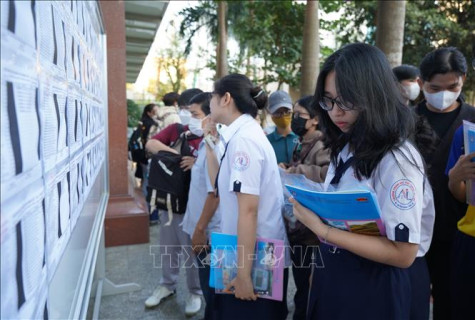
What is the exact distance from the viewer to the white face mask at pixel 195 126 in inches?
112

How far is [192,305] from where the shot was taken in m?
2.89

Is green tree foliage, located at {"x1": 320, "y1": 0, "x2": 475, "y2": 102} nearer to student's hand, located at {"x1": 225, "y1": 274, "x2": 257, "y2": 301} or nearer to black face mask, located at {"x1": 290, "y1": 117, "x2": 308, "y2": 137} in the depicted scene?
black face mask, located at {"x1": 290, "y1": 117, "x2": 308, "y2": 137}

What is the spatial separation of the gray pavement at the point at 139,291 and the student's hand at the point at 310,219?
72.2 inches

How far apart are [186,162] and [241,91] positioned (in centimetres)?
106

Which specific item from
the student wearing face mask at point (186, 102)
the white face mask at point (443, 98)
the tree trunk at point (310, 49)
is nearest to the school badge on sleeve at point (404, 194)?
the white face mask at point (443, 98)

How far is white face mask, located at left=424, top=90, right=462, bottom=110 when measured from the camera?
2086mm

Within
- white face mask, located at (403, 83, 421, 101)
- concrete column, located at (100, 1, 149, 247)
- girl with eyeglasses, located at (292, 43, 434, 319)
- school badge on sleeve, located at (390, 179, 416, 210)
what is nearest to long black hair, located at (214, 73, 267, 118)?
girl with eyeglasses, located at (292, 43, 434, 319)

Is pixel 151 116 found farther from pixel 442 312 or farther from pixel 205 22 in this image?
pixel 205 22

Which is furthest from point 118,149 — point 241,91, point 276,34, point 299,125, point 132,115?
point 132,115

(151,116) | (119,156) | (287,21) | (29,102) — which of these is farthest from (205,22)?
(29,102)

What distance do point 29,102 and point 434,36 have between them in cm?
1426

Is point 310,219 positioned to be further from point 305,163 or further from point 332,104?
point 305,163

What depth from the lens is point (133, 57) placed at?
11109 mm

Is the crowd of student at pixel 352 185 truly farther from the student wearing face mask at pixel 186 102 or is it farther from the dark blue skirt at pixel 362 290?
the student wearing face mask at pixel 186 102
